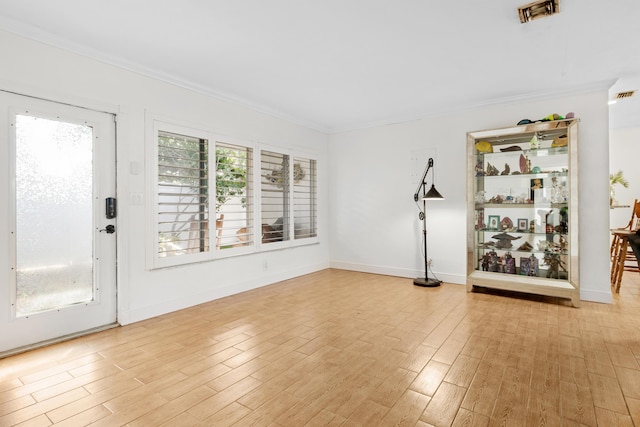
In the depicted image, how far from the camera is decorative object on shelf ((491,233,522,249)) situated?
411 cm

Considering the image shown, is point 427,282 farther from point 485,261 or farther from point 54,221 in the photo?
point 54,221

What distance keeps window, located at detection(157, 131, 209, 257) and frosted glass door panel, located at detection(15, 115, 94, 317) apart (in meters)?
0.63

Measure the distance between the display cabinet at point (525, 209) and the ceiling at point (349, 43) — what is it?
1.98ft

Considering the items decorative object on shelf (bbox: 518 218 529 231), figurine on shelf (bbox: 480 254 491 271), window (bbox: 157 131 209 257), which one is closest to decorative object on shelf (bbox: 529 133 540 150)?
decorative object on shelf (bbox: 518 218 529 231)

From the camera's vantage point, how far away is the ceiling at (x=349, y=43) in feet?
7.55

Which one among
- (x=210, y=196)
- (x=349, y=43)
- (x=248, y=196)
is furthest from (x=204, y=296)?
(x=349, y=43)

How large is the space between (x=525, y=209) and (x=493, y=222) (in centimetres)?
39

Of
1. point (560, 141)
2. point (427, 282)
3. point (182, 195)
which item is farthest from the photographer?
point (427, 282)

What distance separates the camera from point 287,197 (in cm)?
499

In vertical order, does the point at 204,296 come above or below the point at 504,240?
below

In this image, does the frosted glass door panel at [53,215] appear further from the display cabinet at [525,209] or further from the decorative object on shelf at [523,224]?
the decorative object on shelf at [523,224]

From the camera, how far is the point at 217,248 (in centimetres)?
393

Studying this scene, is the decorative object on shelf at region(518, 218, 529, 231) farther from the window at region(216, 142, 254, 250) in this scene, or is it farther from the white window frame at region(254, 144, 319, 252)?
the window at region(216, 142, 254, 250)

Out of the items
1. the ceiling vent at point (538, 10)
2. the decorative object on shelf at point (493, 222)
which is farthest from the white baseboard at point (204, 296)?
the ceiling vent at point (538, 10)
